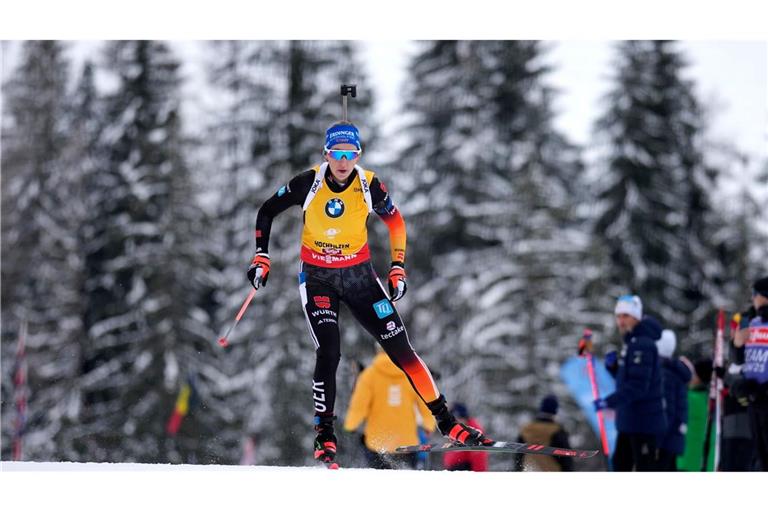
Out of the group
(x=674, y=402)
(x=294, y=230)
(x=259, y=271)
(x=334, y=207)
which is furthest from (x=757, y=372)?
(x=294, y=230)

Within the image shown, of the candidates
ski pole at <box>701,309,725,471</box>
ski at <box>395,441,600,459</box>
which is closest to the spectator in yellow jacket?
ski at <box>395,441,600,459</box>

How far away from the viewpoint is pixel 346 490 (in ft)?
24.7

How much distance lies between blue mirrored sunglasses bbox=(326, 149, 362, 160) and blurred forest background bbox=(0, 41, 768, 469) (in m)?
17.1

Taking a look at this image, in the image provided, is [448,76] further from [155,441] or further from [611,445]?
[611,445]

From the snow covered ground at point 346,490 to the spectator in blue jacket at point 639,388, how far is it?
1.30 metres

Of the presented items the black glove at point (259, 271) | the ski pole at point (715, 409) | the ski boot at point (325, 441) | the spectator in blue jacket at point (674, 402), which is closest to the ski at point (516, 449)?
the ski boot at point (325, 441)

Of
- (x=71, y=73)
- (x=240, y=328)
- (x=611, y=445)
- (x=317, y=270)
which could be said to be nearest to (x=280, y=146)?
(x=240, y=328)

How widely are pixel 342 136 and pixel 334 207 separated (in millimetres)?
533

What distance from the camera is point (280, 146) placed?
27938 millimetres

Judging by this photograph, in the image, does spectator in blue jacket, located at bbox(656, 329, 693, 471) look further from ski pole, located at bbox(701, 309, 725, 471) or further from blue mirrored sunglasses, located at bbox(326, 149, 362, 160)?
blue mirrored sunglasses, located at bbox(326, 149, 362, 160)

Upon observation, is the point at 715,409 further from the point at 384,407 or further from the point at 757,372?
the point at 384,407

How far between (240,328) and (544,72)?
11657mm

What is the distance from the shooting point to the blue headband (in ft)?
27.0

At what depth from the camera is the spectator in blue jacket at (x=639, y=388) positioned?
9930mm
